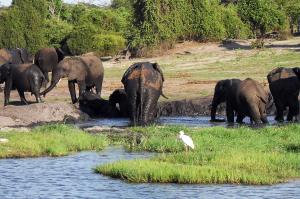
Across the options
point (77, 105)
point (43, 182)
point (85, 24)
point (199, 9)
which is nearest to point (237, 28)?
point (199, 9)

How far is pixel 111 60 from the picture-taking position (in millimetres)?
52812

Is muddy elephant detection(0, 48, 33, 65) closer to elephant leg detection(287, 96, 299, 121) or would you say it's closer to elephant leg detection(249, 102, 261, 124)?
elephant leg detection(287, 96, 299, 121)

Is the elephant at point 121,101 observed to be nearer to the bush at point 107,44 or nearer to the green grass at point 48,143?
the green grass at point 48,143

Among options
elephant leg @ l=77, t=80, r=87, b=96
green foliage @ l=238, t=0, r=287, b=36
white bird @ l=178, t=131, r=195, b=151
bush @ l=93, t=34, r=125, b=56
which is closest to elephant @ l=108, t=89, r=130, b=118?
elephant leg @ l=77, t=80, r=87, b=96

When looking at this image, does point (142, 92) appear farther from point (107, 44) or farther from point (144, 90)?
point (107, 44)

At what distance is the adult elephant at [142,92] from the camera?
85.6 feet

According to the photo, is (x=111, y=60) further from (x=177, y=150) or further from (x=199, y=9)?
(x=177, y=150)

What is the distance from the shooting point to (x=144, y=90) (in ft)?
85.6

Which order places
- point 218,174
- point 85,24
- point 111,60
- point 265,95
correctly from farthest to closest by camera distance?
point 85,24
point 111,60
point 265,95
point 218,174

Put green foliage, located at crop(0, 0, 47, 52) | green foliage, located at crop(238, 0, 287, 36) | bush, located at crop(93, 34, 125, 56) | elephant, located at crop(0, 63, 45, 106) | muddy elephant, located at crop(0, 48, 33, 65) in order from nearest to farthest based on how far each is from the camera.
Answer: elephant, located at crop(0, 63, 45, 106), muddy elephant, located at crop(0, 48, 33, 65), green foliage, located at crop(238, 0, 287, 36), green foliage, located at crop(0, 0, 47, 52), bush, located at crop(93, 34, 125, 56)

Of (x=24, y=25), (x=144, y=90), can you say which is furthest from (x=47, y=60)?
(x=24, y=25)

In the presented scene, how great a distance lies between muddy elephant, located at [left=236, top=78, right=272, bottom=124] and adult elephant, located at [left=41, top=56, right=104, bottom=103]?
771cm

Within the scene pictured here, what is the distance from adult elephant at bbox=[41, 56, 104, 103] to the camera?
103 ft

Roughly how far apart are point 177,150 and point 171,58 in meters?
29.6
